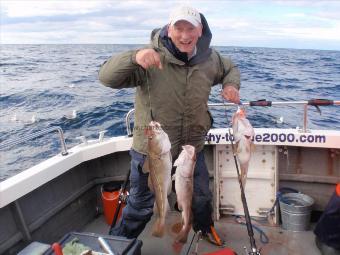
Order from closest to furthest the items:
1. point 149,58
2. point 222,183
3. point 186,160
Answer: point 149,58
point 186,160
point 222,183

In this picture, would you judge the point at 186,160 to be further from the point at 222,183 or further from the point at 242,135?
the point at 222,183

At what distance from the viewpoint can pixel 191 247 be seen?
4.43 metres

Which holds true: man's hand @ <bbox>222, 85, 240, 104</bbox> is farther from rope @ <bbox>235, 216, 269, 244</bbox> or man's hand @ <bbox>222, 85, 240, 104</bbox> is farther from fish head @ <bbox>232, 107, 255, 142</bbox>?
rope @ <bbox>235, 216, 269, 244</bbox>

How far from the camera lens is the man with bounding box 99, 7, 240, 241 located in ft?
10.1

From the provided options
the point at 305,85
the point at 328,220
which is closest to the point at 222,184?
the point at 328,220

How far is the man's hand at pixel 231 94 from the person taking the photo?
319 cm

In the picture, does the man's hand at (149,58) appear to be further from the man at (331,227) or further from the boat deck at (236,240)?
the man at (331,227)

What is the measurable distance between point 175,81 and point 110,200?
234 centimetres

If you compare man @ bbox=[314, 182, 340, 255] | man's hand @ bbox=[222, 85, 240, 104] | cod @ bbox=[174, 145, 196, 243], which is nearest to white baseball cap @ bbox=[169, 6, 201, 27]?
man's hand @ bbox=[222, 85, 240, 104]

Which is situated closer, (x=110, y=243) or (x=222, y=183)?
(x=110, y=243)

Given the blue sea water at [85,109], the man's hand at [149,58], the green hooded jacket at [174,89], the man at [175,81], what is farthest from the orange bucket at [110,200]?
the blue sea water at [85,109]

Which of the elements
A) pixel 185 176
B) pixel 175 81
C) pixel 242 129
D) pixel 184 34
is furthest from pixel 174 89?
pixel 185 176

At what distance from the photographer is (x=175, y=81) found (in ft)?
10.8

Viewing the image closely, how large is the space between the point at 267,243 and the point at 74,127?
9.16 m
